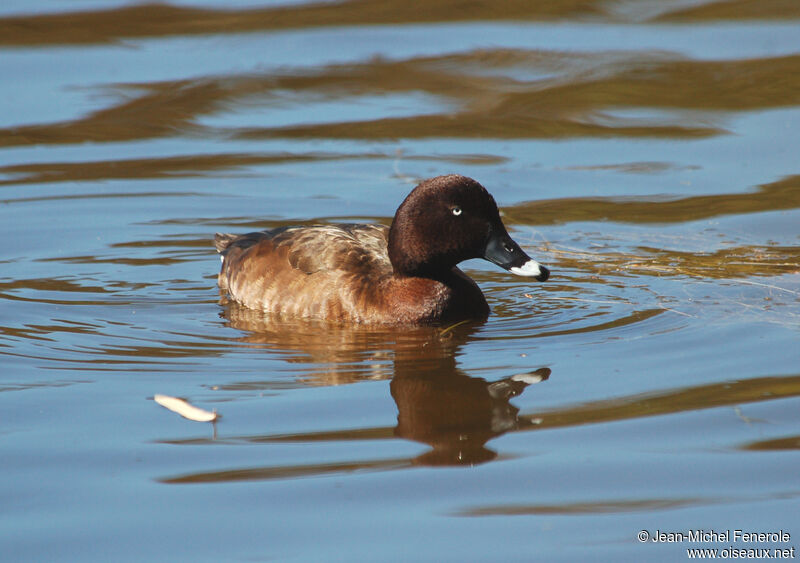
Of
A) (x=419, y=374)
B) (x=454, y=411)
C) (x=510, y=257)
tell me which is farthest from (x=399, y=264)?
(x=454, y=411)

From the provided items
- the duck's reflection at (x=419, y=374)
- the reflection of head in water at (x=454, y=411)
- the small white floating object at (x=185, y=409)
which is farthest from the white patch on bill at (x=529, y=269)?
the small white floating object at (x=185, y=409)

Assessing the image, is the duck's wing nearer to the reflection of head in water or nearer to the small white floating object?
the reflection of head in water

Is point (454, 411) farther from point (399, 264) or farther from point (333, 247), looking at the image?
point (333, 247)

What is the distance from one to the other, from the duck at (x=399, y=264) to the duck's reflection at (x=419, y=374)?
0.13m

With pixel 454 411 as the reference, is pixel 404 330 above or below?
above

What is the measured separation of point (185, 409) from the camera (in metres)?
6.20

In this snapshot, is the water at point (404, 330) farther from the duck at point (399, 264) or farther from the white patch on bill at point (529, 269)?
the white patch on bill at point (529, 269)

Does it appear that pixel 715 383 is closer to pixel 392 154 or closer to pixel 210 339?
pixel 210 339

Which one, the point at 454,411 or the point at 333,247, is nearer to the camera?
the point at 454,411

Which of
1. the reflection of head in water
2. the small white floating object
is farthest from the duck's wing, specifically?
the small white floating object

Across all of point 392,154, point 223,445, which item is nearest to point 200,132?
point 392,154

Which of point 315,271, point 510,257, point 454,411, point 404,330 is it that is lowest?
point 454,411

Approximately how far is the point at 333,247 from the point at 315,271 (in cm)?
22

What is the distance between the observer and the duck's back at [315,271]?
834cm
